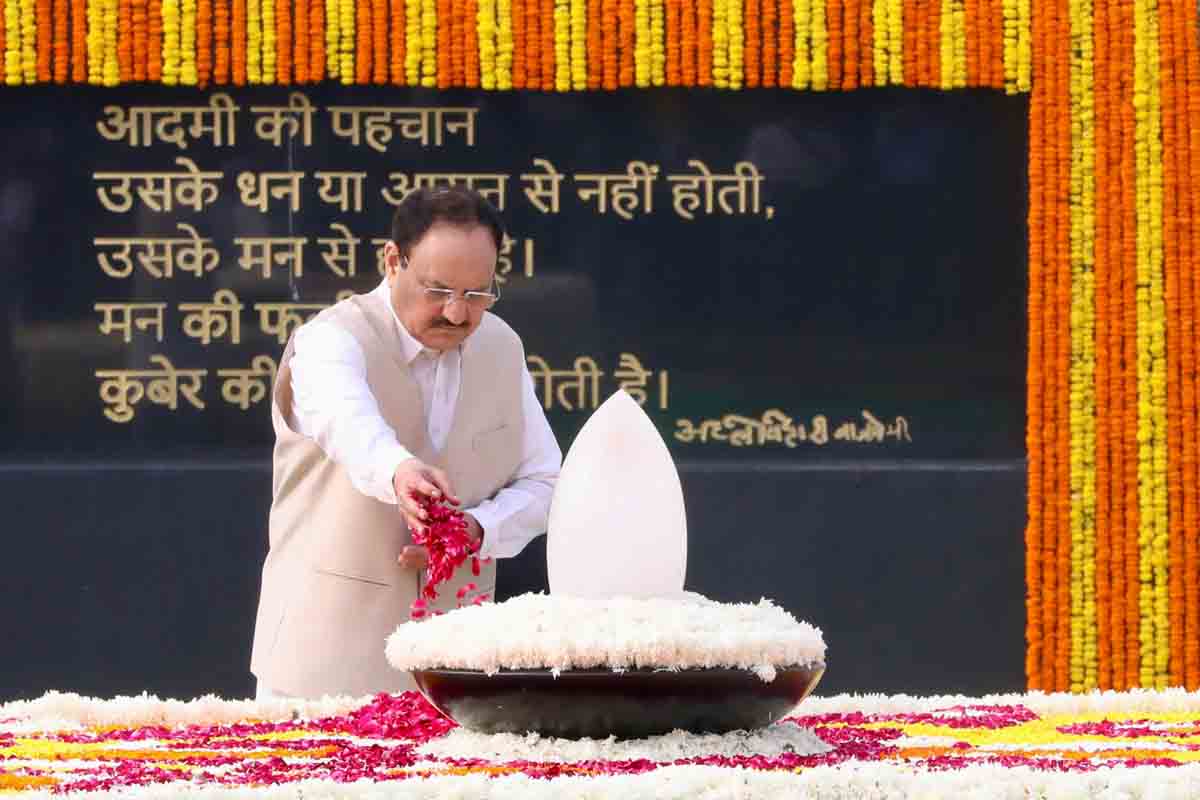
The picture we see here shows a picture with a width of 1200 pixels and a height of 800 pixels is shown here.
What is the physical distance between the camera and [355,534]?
11.6ft

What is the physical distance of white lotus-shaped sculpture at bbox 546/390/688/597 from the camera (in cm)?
232

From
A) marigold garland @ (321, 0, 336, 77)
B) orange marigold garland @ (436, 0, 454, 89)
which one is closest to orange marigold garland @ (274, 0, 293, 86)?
marigold garland @ (321, 0, 336, 77)

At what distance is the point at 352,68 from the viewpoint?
5867 mm

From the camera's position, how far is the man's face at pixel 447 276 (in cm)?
330

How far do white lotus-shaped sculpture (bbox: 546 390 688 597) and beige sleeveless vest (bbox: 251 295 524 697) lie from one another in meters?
1.16

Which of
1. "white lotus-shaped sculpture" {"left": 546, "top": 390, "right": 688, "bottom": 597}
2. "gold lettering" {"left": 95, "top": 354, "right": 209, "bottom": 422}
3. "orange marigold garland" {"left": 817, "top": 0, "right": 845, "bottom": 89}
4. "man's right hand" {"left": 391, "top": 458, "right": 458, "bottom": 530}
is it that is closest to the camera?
"white lotus-shaped sculpture" {"left": 546, "top": 390, "right": 688, "bottom": 597}

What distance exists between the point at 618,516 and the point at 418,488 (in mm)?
485

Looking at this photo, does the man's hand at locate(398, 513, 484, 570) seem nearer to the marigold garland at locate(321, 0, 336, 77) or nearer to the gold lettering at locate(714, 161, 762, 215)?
the marigold garland at locate(321, 0, 336, 77)

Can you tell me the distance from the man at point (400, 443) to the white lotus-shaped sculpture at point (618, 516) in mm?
935

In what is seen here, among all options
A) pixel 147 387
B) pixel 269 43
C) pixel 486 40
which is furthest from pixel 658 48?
pixel 147 387

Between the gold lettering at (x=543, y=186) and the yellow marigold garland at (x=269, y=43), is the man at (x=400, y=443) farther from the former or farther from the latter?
the gold lettering at (x=543, y=186)

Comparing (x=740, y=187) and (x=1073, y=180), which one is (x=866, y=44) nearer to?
(x=740, y=187)

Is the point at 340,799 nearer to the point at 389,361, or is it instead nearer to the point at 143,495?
the point at 389,361

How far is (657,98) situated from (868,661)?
6.09ft
